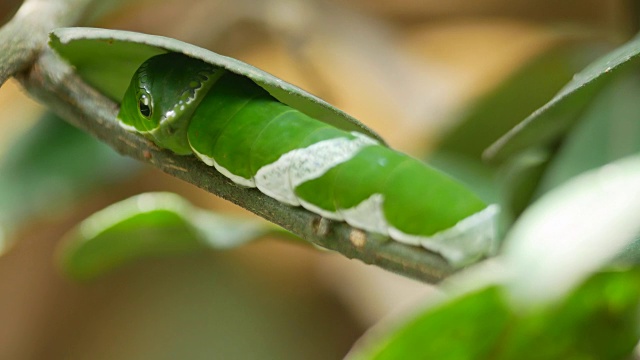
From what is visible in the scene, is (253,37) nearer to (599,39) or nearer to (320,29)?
(320,29)

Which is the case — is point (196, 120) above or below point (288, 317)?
above

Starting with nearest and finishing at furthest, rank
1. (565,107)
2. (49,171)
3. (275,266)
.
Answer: (565,107)
(49,171)
(275,266)

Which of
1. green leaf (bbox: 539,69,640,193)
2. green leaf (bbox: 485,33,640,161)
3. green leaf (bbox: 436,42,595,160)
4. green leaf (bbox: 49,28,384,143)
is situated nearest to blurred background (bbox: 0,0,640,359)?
green leaf (bbox: 436,42,595,160)

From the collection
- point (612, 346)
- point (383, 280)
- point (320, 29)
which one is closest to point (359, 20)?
point (320, 29)

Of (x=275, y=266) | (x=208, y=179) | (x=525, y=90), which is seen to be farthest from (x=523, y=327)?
(x=275, y=266)

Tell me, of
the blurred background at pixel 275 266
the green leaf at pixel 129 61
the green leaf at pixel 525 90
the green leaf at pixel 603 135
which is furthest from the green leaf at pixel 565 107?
the blurred background at pixel 275 266

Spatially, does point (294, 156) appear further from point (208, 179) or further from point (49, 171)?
point (49, 171)
